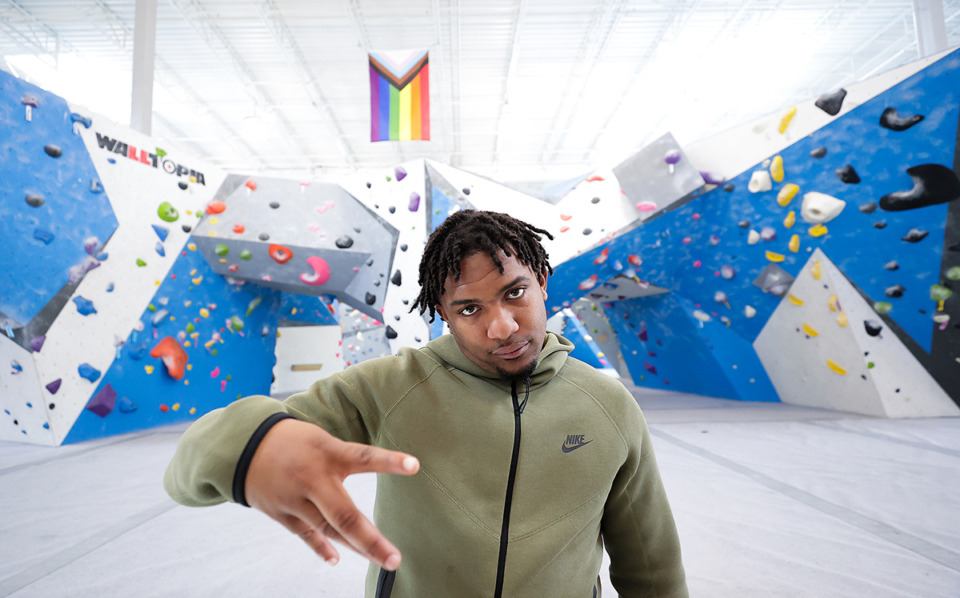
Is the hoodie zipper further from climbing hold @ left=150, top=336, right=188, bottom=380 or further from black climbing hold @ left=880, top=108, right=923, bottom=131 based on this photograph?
climbing hold @ left=150, top=336, right=188, bottom=380

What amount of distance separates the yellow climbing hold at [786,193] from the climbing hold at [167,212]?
5608mm

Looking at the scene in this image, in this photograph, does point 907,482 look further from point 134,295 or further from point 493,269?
point 134,295

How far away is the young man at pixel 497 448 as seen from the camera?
84 centimetres

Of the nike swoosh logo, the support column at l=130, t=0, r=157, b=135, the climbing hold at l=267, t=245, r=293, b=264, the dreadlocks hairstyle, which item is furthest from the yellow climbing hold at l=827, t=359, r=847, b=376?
the support column at l=130, t=0, r=157, b=135

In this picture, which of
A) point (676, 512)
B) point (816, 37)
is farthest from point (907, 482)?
point (816, 37)

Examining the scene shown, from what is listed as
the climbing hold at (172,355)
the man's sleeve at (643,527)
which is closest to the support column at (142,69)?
the climbing hold at (172,355)

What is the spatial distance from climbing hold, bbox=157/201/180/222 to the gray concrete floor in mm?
2222

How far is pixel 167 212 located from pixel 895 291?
6.49 meters

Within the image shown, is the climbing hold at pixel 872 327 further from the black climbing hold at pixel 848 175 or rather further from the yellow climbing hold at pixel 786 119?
the yellow climbing hold at pixel 786 119

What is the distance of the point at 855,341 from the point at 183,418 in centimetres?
642

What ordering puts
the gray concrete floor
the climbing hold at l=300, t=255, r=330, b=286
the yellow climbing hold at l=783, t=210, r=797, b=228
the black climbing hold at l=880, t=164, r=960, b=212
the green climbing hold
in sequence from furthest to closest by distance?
the climbing hold at l=300, t=255, r=330, b=286, the yellow climbing hold at l=783, t=210, r=797, b=228, the green climbing hold, the black climbing hold at l=880, t=164, r=960, b=212, the gray concrete floor

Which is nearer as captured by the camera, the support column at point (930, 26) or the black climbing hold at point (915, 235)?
the black climbing hold at point (915, 235)

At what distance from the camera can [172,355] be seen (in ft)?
15.6

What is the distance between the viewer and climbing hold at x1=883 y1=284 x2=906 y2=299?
3.92 meters
